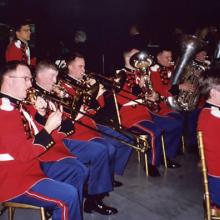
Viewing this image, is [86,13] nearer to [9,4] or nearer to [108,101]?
[9,4]

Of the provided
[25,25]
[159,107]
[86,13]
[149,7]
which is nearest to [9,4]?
[86,13]

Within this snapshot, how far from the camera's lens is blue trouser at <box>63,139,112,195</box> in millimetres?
3652

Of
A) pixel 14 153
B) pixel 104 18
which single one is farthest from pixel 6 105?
pixel 104 18

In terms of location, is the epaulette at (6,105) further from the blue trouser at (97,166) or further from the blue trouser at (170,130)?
the blue trouser at (170,130)

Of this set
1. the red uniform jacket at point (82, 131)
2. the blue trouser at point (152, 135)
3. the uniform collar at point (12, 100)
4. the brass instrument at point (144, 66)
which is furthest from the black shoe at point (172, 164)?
the uniform collar at point (12, 100)

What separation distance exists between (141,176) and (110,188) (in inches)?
38.2

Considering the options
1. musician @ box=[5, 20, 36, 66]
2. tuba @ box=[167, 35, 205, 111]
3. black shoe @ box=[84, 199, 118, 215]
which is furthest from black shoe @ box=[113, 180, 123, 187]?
musician @ box=[5, 20, 36, 66]

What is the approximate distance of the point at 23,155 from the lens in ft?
8.50

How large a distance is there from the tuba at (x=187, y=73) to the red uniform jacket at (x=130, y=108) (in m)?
0.54

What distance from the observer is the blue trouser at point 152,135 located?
14.6 feet

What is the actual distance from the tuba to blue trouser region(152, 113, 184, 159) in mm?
205

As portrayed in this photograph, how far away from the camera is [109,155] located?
3.83 m

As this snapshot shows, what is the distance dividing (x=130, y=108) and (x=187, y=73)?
1019 millimetres

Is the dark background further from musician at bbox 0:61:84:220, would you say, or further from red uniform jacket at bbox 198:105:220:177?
red uniform jacket at bbox 198:105:220:177
